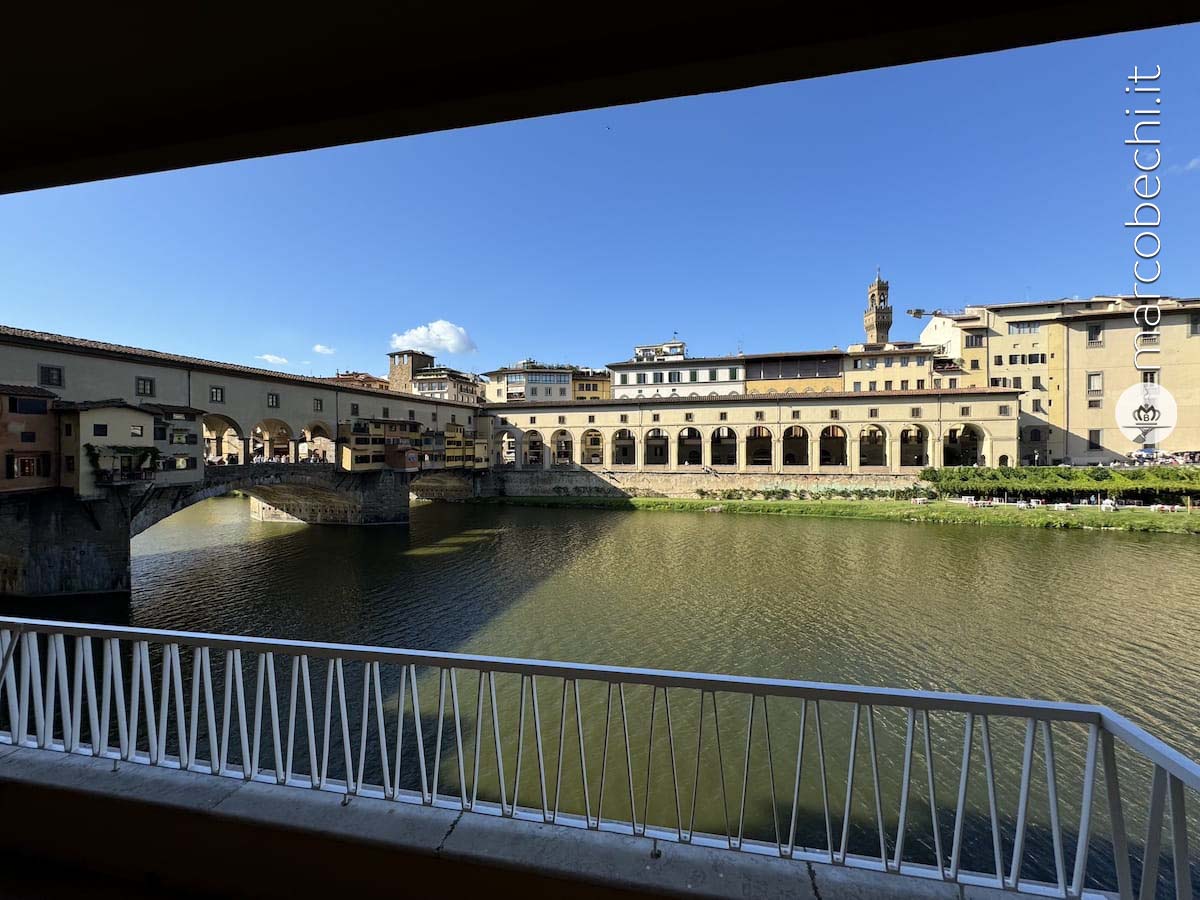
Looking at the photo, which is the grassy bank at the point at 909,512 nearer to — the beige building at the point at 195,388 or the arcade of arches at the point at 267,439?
the arcade of arches at the point at 267,439

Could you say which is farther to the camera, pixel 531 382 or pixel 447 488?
pixel 531 382

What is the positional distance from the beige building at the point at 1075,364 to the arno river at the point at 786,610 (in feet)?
65.7

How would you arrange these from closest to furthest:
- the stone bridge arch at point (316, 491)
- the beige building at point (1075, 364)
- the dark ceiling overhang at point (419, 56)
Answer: the dark ceiling overhang at point (419, 56) → the stone bridge arch at point (316, 491) → the beige building at point (1075, 364)

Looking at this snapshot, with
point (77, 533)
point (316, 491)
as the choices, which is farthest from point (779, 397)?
point (77, 533)

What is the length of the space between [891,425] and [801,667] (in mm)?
Answer: 32885

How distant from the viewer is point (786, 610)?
48.5 feet

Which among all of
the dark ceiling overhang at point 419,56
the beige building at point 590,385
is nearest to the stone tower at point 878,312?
the beige building at point 590,385

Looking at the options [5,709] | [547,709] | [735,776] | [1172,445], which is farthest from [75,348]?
[1172,445]

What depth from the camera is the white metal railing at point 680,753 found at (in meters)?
2.28

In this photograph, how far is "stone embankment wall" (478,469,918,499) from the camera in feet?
119

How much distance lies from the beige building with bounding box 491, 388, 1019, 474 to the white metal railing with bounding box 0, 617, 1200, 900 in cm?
3185

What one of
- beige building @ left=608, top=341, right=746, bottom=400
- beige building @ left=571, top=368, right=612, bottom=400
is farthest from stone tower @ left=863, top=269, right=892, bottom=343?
beige building @ left=571, top=368, right=612, bottom=400

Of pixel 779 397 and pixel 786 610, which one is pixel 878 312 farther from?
pixel 786 610

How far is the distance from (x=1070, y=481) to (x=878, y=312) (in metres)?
33.2
